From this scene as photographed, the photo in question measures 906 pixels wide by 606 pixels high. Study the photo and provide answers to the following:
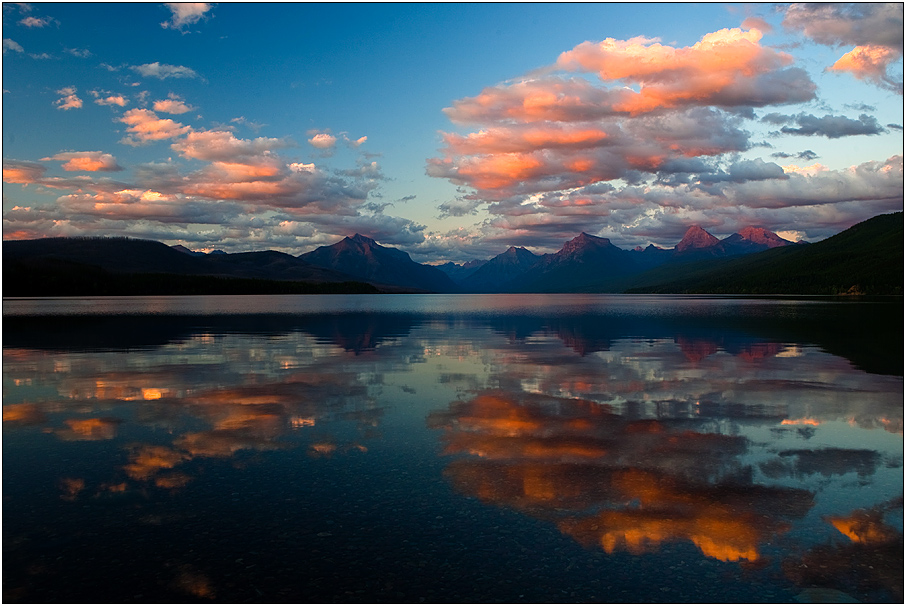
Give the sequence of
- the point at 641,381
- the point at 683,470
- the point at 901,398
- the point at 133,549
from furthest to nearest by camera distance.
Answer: the point at 641,381
the point at 901,398
the point at 683,470
the point at 133,549

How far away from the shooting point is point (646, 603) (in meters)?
8.80

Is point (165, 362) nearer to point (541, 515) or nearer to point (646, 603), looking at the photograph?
point (541, 515)

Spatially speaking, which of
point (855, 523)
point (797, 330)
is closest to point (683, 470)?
point (855, 523)

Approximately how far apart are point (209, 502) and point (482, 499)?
6162 mm

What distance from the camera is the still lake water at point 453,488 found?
949 centimetres

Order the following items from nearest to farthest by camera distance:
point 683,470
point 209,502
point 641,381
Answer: point 209,502 → point 683,470 → point 641,381

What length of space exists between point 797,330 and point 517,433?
2303 inches

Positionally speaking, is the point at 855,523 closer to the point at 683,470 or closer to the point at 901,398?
the point at 683,470

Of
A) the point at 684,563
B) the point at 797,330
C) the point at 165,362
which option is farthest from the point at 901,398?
the point at 797,330

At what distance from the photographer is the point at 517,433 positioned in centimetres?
1852

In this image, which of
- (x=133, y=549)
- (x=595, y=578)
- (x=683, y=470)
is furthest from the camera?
(x=683, y=470)

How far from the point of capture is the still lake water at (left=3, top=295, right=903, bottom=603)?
31.1 feet

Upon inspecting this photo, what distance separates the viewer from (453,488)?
13.5 metres

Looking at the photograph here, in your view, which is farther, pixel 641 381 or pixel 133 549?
pixel 641 381
